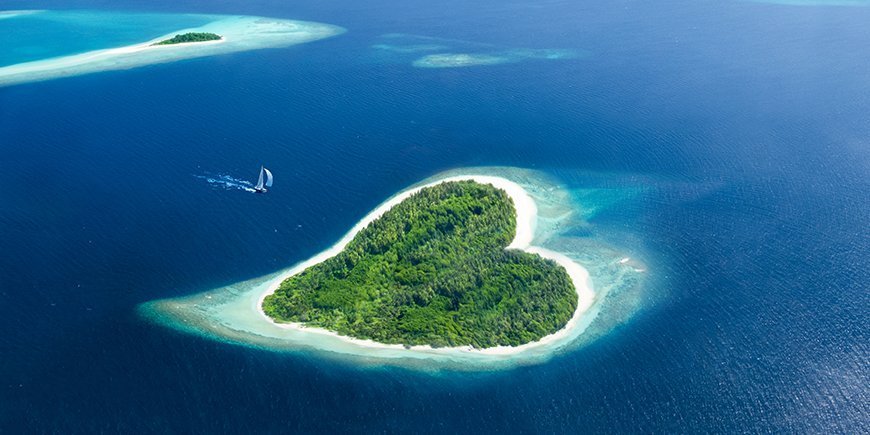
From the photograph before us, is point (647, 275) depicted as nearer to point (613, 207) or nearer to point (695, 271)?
point (695, 271)

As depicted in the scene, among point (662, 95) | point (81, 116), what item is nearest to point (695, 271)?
point (662, 95)

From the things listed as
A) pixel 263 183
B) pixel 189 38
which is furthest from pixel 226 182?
pixel 189 38

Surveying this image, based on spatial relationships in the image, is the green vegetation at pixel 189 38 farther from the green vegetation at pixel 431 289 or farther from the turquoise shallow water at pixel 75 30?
the green vegetation at pixel 431 289

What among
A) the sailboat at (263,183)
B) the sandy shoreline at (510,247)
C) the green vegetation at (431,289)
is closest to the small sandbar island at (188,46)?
the sailboat at (263,183)

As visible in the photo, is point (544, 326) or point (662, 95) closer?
point (544, 326)

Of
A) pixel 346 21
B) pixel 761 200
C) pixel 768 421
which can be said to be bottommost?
pixel 768 421
